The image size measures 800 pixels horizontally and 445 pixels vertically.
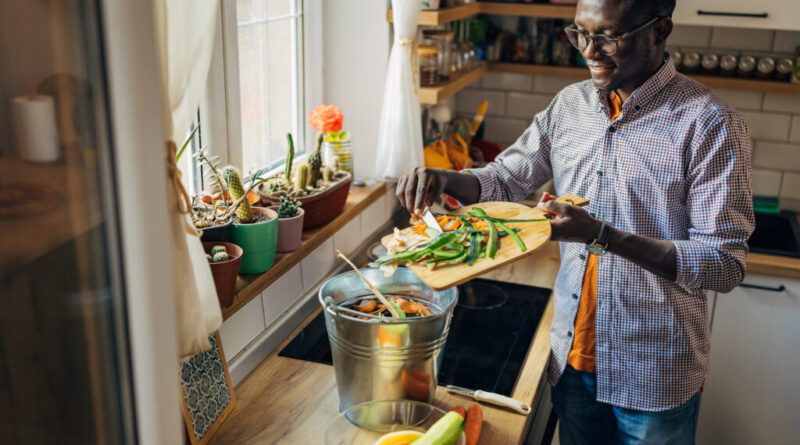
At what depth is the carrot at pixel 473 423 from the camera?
4.50ft

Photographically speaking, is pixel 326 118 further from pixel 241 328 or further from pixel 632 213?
pixel 632 213

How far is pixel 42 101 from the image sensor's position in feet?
2.07

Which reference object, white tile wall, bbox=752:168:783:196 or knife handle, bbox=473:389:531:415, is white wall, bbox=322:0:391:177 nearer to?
knife handle, bbox=473:389:531:415

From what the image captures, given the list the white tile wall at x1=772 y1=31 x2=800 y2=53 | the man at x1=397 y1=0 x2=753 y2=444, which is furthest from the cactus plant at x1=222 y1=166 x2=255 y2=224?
the white tile wall at x1=772 y1=31 x2=800 y2=53

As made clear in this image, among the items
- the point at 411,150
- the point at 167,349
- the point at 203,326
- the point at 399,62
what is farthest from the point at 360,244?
the point at 167,349

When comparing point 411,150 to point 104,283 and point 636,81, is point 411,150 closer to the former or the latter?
point 636,81

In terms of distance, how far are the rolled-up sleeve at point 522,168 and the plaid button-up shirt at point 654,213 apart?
0.04 feet

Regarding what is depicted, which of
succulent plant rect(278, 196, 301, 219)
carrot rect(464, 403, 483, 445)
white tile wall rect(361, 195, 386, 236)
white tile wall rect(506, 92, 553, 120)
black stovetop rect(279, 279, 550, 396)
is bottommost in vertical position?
black stovetop rect(279, 279, 550, 396)

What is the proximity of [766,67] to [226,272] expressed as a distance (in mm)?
2108

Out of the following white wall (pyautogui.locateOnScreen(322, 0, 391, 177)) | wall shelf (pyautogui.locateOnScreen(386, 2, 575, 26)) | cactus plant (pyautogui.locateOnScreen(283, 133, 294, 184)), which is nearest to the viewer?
cactus plant (pyautogui.locateOnScreen(283, 133, 294, 184))

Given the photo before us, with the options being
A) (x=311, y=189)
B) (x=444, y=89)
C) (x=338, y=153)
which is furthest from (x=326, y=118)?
(x=444, y=89)

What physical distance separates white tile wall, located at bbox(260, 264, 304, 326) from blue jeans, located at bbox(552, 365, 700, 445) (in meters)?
0.69

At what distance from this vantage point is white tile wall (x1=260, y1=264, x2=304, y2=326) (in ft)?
5.81

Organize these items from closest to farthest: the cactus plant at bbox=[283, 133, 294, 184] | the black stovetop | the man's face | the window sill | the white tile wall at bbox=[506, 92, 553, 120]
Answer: the man's face → the window sill → the black stovetop → the cactus plant at bbox=[283, 133, 294, 184] → the white tile wall at bbox=[506, 92, 553, 120]
